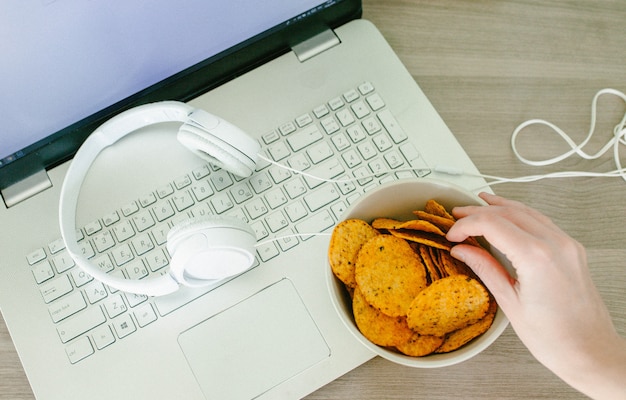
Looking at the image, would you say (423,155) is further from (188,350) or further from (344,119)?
(188,350)

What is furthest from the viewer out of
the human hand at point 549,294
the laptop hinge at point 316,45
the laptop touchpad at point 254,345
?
the laptop hinge at point 316,45

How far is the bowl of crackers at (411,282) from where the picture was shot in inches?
17.6

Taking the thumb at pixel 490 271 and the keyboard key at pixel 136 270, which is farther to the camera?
the keyboard key at pixel 136 270

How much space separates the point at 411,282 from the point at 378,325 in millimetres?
46

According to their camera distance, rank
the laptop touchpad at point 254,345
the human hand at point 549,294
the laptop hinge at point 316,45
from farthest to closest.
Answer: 1. the laptop hinge at point 316,45
2. the laptop touchpad at point 254,345
3. the human hand at point 549,294

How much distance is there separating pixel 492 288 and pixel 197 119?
13.0 inches

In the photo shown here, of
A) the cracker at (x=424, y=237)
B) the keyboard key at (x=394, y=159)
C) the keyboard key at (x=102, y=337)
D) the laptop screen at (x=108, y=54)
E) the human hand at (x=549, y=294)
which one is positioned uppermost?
the laptop screen at (x=108, y=54)

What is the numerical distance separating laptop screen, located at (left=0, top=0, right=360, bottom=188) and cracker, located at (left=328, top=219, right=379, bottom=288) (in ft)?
0.85

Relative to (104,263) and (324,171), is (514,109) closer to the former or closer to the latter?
(324,171)

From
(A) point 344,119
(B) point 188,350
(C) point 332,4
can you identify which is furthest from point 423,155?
(B) point 188,350

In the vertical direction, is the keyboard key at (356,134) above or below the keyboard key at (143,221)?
below

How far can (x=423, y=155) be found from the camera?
614 millimetres

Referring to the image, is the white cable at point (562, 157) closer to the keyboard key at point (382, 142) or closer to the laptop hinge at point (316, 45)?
the keyboard key at point (382, 142)

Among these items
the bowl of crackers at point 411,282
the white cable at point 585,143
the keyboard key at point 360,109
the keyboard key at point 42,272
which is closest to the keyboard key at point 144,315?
the keyboard key at point 42,272
